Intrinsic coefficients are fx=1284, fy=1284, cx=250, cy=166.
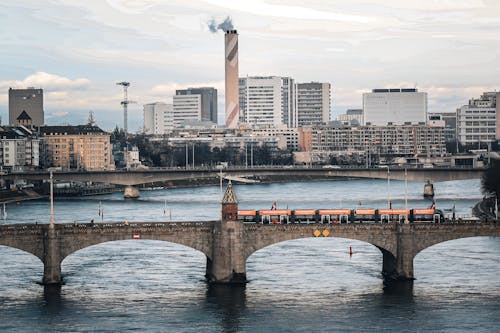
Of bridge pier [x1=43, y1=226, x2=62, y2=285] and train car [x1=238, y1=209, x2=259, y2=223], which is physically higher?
train car [x1=238, y1=209, x2=259, y2=223]

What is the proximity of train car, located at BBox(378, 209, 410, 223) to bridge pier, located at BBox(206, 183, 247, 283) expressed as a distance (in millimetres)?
10759

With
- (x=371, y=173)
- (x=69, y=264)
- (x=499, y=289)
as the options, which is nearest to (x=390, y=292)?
(x=499, y=289)

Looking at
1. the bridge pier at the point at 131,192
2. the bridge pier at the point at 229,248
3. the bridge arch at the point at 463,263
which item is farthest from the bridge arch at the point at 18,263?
the bridge pier at the point at 131,192

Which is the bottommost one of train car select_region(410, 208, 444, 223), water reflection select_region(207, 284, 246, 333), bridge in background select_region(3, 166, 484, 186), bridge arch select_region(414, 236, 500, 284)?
water reflection select_region(207, 284, 246, 333)

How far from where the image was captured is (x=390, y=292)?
78.4 meters

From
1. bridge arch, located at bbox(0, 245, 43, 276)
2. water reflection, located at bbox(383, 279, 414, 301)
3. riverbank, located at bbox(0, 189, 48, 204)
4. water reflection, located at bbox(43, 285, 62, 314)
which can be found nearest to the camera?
water reflection, located at bbox(43, 285, 62, 314)

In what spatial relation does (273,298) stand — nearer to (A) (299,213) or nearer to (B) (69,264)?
(A) (299,213)

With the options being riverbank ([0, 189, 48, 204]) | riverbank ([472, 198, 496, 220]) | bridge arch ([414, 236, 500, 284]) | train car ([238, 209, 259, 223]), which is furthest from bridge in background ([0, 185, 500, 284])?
riverbank ([0, 189, 48, 204])

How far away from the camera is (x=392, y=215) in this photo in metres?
86.7

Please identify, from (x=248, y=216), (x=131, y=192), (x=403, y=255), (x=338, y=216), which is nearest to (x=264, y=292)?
(x=248, y=216)

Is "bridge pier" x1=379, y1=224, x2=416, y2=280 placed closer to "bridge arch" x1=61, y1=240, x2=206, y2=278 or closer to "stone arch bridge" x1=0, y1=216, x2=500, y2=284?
"stone arch bridge" x1=0, y1=216, x2=500, y2=284

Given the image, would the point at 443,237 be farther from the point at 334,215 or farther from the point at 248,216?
the point at 248,216

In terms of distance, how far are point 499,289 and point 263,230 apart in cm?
1513

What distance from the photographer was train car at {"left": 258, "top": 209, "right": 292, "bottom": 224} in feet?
278
